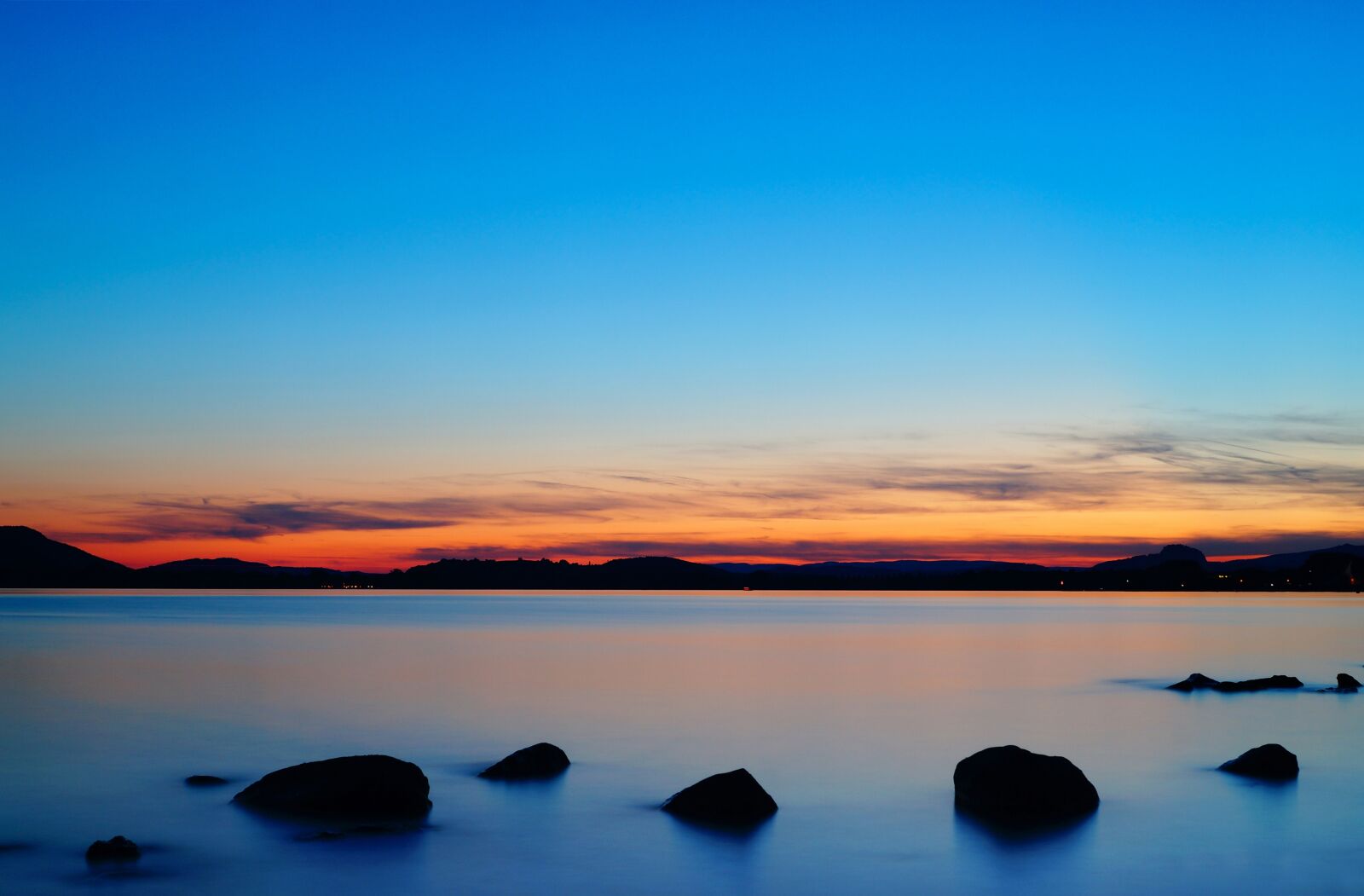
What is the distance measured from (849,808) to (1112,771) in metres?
5.70

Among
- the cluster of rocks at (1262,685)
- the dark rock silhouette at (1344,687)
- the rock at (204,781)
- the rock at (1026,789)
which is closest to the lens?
the rock at (1026,789)

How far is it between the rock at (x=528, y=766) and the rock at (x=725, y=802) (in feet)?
10.4

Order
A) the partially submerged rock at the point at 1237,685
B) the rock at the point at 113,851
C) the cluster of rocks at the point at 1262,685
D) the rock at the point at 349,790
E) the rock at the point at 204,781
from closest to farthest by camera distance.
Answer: the rock at the point at 113,851
the rock at the point at 349,790
the rock at the point at 204,781
the cluster of rocks at the point at 1262,685
the partially submerged rock at the point at 1237,685

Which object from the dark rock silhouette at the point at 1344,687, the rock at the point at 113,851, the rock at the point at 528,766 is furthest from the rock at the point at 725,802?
the dark rock silhouette at the point at 1344,687

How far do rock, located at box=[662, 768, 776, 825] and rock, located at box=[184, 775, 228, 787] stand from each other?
6.94 metres

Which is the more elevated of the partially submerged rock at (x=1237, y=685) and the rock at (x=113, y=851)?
the partially submerged rock at (x=1237, y=685)

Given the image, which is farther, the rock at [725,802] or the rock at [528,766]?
the rock at [528,766]

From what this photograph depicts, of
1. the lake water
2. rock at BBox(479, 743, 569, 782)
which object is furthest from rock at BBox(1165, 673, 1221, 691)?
rock at BBox(479, 743, 569, 782)

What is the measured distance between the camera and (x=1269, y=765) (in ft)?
57.2

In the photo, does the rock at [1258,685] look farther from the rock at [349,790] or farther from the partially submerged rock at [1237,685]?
the rock at [349,790]

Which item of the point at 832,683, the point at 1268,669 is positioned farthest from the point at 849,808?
the point at 1268,669

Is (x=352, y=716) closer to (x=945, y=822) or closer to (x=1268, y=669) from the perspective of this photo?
(x=945, y=822)

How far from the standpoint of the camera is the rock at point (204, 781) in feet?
55.5

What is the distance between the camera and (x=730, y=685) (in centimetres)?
3447
